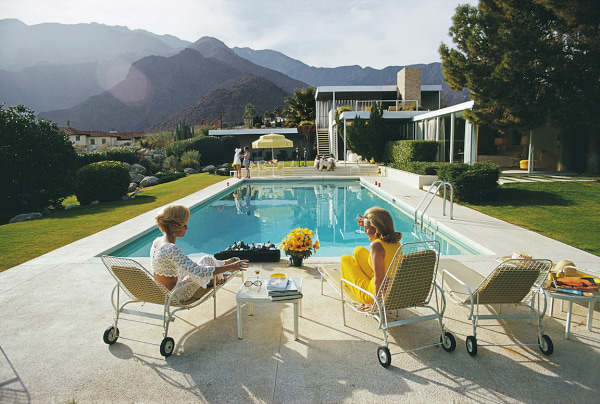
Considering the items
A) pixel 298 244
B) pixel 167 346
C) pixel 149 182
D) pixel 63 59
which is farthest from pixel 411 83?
pixel 63 59

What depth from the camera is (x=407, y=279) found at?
287cm

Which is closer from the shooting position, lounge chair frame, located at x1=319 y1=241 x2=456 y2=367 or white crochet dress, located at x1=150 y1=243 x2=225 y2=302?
lounge chair frame, located at x1=319 y1=241 x2=456 y2=367

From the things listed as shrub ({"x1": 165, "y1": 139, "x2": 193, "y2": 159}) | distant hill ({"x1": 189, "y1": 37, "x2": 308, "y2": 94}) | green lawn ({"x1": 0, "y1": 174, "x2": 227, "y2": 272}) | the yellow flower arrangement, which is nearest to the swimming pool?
green lawn ({"x1": 0, "y1": 174, "x2": 227, "y2": 272})

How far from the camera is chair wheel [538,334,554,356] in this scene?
286 cm

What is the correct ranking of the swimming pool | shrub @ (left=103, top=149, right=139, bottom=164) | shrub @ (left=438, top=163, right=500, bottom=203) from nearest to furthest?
the swimming pool < shrub @ (left=438, top=163, right=500, bottom=203) < shrub @ (left=103, top=149, right=139, bottom=164)

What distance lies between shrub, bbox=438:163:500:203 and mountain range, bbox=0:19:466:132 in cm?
5029

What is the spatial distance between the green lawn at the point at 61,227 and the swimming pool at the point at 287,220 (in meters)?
1.36

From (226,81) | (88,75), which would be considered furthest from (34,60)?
(226,81)

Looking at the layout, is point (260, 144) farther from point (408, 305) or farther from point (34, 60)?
point (34, 60)

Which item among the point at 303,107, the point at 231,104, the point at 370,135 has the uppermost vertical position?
the point at 231,104

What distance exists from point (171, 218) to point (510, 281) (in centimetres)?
282

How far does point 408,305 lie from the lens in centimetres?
305

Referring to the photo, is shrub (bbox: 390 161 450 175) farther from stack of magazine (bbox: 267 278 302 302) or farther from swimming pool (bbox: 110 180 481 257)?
stack of magazine (bbox: 267 278 302 302)

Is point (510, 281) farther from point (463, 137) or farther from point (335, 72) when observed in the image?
point (335, 72)
